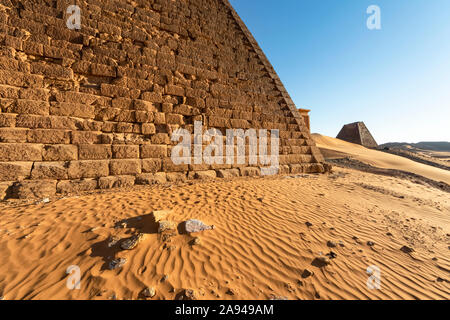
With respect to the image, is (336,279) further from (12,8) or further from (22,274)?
(12,8)

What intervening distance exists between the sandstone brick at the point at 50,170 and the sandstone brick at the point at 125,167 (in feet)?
3.12

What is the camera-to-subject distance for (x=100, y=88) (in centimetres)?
472

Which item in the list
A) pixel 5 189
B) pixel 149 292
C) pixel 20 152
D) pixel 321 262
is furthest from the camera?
pixel 20 152

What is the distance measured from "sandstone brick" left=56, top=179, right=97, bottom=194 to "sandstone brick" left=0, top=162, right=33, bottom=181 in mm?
615

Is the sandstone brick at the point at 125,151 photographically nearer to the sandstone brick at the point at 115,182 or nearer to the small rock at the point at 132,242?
the sandstone brick at the point at 115,182

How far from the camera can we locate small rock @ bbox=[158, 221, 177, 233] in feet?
8.62

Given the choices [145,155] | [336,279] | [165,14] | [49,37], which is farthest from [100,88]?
[336,279]

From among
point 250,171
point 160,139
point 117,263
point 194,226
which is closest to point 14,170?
point 160,139

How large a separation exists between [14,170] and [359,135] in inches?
1142

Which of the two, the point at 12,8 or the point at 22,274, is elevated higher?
the point at 12,8

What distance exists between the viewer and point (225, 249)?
2.45 m

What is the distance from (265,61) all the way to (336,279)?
28.9ft

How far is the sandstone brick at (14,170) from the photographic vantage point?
11.5ft

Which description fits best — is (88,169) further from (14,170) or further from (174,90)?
(174,90)
